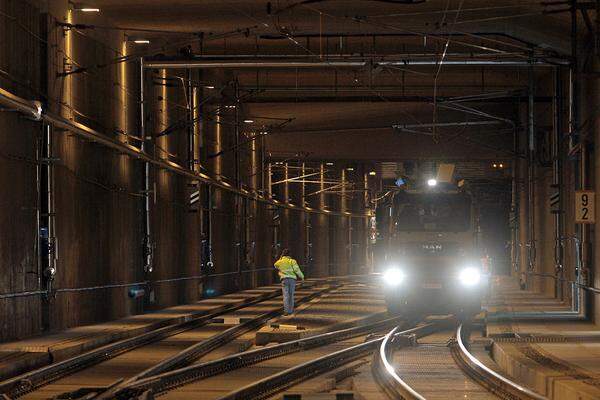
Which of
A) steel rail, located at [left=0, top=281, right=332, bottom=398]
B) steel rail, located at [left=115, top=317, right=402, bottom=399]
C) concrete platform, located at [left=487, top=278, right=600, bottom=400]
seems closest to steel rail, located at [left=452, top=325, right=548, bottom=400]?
concrete platform, located at [left=487, top=278, right=600, bottom=400]

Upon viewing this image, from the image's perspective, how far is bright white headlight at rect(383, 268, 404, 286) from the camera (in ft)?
108

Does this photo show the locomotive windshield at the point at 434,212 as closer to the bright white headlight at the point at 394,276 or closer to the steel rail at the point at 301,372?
the bright white headlight at the point at 394,276

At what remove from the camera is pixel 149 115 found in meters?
35.6

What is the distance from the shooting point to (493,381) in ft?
56.2

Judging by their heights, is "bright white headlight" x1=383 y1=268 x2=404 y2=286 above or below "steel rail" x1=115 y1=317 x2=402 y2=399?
above

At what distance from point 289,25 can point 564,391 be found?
21.6 m

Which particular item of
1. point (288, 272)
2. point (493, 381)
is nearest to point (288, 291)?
point (288, 272)

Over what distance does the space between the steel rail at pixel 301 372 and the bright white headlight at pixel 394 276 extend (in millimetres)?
5713

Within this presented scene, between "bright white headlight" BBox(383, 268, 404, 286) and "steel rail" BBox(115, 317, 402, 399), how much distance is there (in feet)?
8.41

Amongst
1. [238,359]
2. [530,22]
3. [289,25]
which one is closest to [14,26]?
[238,359]

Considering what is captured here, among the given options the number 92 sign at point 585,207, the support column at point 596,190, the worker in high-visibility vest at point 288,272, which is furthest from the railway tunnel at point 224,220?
the worker in high-visibility vest at point 288,272

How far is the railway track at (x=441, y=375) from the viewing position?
16078 mm

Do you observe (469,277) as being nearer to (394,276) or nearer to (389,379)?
(394,276)

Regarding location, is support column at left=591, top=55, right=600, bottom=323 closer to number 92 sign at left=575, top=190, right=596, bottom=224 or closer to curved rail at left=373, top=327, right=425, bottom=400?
number 92 sign at left=575, top=190, right=596, bottom=224
